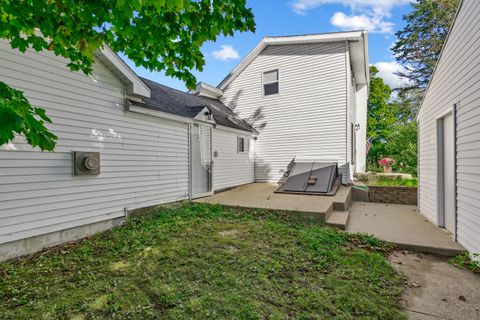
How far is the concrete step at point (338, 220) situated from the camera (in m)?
5.23

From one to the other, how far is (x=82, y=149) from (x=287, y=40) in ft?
27.8

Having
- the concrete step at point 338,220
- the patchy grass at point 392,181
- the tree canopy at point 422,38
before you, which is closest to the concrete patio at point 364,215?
the concrete step at point 338,220

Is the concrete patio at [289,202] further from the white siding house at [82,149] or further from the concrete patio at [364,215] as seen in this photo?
the white siding house at [82,149]

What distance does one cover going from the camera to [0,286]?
2953mm

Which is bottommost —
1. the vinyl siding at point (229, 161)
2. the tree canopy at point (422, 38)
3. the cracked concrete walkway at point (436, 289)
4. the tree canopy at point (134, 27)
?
the cracked concrete walkway at point (436, 289)

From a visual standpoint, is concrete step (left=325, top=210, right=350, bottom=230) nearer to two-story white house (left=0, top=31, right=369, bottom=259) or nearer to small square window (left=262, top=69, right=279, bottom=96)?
two-story white house (left=0, top=31, right=369, bottom=259)

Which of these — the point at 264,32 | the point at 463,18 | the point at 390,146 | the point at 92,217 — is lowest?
the point at 92,217

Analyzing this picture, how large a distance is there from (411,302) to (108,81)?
607cm

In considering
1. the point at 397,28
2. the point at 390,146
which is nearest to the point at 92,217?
the point at 390,146

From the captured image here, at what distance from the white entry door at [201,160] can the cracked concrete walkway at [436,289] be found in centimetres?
518

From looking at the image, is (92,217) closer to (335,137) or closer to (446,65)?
(446,65)

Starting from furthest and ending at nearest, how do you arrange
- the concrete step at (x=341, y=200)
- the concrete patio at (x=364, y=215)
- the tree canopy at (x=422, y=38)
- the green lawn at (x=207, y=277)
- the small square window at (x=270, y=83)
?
the tree canopy at (x=422, y=38)
the small square window at (x=270, y=83)
the concrete step at (x=341, y=200)
the concrete patio at (x=364, y=215)
the green lawn at (x=207, y=277)

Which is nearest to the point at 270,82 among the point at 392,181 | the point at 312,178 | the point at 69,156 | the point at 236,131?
the point at 236,131

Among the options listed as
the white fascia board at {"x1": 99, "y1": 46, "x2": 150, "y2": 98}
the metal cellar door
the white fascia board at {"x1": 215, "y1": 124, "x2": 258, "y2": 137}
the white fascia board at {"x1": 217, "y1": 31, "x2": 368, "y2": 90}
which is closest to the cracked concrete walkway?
the metal cellar door
